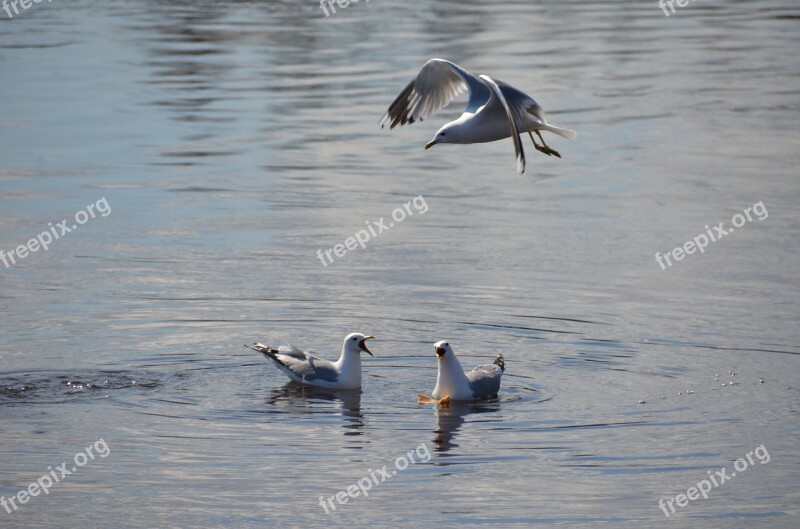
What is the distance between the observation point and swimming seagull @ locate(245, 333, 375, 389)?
11.5 metres

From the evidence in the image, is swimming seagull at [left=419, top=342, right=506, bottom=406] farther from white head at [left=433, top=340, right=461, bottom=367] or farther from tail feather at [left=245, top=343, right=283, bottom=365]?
tail feather at [left=245, top=343, right=283, bottom=365]

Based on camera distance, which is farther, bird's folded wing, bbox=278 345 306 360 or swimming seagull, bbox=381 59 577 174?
swimming seagull, bbox=381 59 577 174

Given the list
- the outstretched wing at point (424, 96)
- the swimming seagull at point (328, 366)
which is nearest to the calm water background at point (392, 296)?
the swimming seagull at point (328, 366)

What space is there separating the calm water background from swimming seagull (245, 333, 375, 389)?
135 millimetres

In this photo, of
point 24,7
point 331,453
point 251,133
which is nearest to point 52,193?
point 251,133

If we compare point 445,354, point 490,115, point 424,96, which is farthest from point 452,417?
point 424,96

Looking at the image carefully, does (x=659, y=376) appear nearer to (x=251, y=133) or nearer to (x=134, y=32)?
(x=251, y=133)

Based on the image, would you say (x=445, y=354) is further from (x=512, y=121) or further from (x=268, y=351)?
(x=512, y=121)

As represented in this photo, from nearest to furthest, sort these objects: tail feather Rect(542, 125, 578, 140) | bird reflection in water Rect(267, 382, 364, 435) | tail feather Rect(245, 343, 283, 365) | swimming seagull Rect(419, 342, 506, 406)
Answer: bird reflection in water Rect(267, 382, 364, 435)
swimming seagull Rect(419, 342, 506, 406)
tail feather Rect(245, 343, 283, 365)
tail feather Rect(542, 125, 578, 140)

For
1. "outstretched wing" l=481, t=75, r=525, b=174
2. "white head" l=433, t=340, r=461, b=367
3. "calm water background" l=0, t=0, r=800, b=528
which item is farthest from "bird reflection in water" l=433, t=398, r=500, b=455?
"outstretched wing" l=481, t=75, r=525, b=174

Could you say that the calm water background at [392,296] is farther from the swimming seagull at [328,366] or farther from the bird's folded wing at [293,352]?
the bird's folded wing at [293,352]

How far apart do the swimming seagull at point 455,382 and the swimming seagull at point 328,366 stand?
68cm

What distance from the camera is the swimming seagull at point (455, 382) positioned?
1107cm

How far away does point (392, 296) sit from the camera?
13.5 metres
